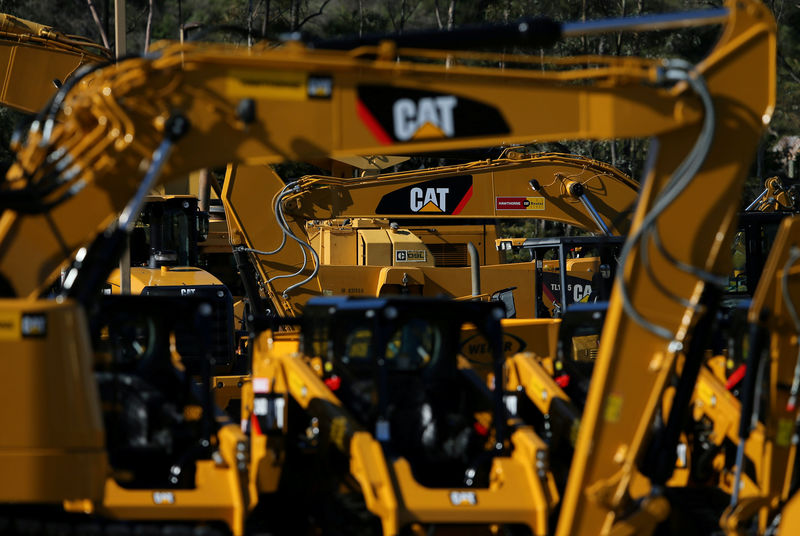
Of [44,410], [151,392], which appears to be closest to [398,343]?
[151,392]

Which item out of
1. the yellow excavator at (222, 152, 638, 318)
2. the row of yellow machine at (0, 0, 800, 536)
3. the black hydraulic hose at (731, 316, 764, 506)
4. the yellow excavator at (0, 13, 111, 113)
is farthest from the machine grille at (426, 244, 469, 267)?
the black hydraulic hose at (731, 316, 764, 506)

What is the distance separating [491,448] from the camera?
8016 mm

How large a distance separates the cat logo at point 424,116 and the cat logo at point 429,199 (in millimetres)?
11163

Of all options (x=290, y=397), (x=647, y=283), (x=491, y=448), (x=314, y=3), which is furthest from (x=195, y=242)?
(x=314, y=3)

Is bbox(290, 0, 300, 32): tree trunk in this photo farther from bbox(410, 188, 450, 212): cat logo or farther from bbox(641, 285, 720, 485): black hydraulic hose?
bbox(641, 285, 720, 485): black hydraulic hose

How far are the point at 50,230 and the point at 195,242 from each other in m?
10.6

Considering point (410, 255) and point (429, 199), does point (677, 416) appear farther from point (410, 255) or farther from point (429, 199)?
point (429, 199)

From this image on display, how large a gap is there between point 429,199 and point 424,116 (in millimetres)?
11244

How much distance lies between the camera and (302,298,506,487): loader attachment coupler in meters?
7.95

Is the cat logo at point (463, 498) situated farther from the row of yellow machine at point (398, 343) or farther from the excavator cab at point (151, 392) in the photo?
the excavator cab at point (151, 392)

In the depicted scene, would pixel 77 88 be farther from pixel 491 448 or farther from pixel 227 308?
pixel 227 308

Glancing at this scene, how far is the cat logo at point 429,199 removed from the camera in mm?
18125

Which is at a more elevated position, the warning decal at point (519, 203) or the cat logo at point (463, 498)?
the warning decal at point (519, 203)

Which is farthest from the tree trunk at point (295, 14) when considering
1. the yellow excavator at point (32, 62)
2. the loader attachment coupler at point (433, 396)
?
the loader attachment coupler at point (433, 396)
